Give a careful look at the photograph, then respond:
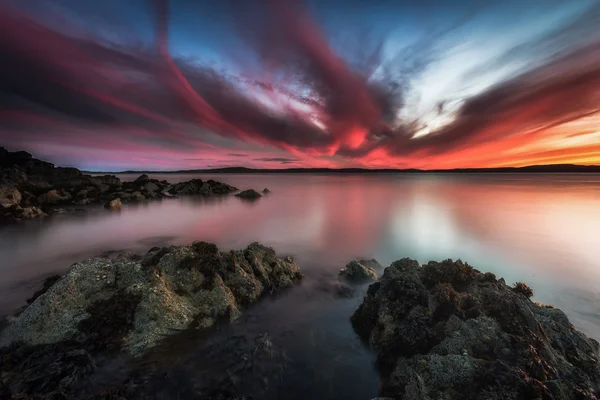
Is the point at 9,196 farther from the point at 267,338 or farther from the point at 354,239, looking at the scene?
the point at 267,338

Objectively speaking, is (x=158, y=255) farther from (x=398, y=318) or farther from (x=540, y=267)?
(x=540, y=267)

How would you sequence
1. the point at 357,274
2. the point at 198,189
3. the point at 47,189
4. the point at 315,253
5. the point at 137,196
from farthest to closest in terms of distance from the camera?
1. the point at 198,189
2. the point at 137,196
3. the point at 47,189
4. the point at 315,253
5. the point at 357,274

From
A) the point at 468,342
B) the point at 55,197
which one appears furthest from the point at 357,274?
the point at 55,197

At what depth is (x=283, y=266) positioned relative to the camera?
12250 millimetres

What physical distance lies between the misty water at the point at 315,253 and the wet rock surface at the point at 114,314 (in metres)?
0.55

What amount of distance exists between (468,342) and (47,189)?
2031 inches

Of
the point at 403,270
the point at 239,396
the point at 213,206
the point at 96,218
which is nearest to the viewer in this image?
the point at 239,396

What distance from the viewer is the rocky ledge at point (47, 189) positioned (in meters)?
27.9

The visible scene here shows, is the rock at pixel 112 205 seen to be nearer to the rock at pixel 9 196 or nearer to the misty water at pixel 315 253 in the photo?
the misty water at pixel 315 253

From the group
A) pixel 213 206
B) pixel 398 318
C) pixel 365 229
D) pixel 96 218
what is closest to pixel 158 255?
pixel 398 318

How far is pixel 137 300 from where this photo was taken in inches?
306

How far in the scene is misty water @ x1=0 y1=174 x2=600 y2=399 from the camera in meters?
6.62

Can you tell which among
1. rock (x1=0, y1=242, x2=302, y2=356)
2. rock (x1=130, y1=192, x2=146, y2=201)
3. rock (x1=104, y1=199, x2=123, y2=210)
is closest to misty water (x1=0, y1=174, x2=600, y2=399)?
rock (x1=0, y1=242, x2=302, y2=356)

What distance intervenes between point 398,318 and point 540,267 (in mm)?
14000
